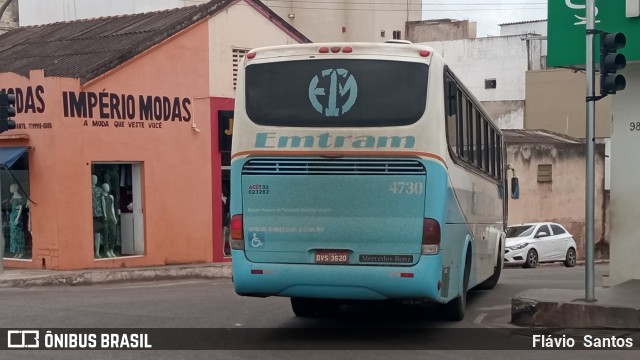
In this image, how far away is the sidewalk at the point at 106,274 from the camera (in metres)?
19.2

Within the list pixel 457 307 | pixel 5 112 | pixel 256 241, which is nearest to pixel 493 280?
pixel 457 307

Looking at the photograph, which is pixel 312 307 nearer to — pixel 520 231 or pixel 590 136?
pixel 590 136

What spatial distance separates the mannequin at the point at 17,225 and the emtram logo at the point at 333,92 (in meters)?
13.3

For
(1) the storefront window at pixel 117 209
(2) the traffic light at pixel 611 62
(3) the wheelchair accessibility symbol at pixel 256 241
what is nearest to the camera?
(3) the wheelchair accessibility symbol at pixel 256 241

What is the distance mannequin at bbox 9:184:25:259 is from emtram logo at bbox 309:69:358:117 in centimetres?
1332

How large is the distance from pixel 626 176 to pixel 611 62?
321 cm

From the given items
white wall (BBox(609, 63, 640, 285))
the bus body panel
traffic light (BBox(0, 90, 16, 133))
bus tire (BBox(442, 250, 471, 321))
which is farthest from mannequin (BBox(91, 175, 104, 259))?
white wall (BBox(609, 63, 640, 285))

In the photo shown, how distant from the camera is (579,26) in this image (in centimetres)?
1472

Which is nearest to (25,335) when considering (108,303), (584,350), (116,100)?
(108,303)

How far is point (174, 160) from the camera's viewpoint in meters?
23.5

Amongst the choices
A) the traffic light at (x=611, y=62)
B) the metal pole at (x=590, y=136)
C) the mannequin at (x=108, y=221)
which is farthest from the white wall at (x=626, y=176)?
the mannequin at (x=108, y=221)

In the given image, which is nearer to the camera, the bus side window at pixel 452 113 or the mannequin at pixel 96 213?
the bus side window at pixel 452 113

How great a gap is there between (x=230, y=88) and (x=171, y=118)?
2.22 metres

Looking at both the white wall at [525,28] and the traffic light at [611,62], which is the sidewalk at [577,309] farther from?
the white wall at [525,28]
